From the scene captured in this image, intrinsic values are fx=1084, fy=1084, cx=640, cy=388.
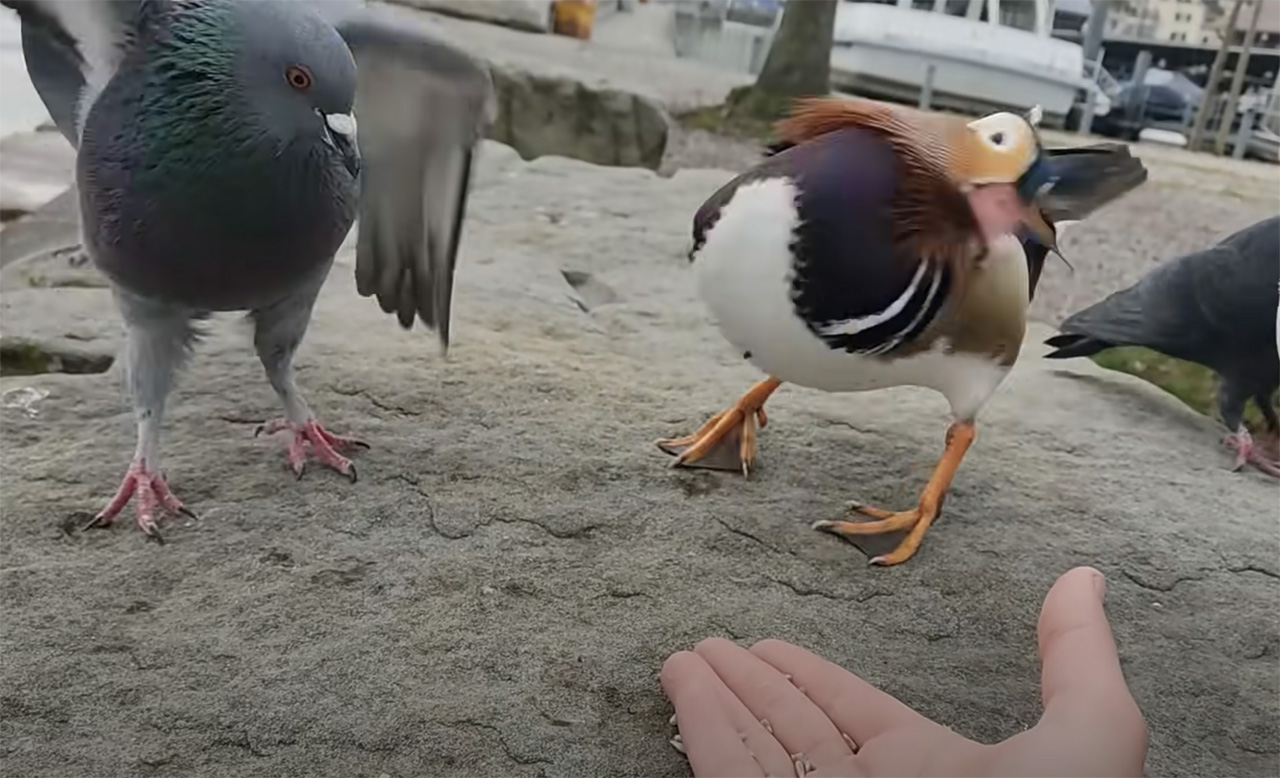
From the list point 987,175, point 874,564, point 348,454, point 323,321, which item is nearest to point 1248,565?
point 874,564

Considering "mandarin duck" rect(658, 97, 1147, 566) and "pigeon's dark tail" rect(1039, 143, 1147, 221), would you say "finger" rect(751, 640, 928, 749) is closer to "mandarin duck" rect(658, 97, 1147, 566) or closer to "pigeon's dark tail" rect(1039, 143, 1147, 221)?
"mandarin duck" rect(658, 97, 1147, 566)

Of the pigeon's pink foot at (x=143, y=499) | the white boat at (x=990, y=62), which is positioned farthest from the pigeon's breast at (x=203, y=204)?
the white boat at (x=990, y=62)

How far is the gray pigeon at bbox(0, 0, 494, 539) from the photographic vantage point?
698 millimetres

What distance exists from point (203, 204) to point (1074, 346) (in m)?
1.02

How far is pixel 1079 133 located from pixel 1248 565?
425 millimetres

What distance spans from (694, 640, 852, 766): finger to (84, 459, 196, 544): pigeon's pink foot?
1.50ft

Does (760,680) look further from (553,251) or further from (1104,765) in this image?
(553,251)

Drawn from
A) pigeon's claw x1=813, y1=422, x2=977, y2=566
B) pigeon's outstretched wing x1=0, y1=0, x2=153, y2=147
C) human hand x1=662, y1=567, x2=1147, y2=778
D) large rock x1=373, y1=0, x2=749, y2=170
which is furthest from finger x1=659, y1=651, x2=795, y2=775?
large rock x1=373, y1=0, x2=749, y2=170

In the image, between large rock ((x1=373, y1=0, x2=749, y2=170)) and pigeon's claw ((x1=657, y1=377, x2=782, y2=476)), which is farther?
large rock ((x1=373, y1=0, x2=749, y2=170))

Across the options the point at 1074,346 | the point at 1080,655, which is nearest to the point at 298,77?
the point at 1080,655

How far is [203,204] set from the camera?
716 millimetres

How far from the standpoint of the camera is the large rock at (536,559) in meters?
0.69

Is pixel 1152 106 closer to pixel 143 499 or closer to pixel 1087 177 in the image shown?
pixel 1087 177

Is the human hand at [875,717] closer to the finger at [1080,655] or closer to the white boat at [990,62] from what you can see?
the finger at [1080,655]
